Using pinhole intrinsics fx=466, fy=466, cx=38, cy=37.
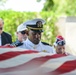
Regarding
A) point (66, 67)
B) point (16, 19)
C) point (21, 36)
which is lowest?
point (66, 67)

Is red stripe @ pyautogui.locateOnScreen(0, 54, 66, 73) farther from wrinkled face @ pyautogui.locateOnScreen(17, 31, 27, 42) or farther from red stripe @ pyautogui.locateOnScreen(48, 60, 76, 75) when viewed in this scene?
wrinkled face @ pyautogui.locateOnScreen(17, 31, 27, 42)

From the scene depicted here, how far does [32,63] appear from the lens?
4375 millimetres

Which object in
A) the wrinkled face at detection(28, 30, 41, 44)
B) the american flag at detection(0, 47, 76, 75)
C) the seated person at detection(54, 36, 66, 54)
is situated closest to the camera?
the american flag at detection(0, 47, 76, 75)

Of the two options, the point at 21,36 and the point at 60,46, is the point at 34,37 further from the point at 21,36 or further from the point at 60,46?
the point at 21,36

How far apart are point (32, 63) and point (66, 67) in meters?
0.33

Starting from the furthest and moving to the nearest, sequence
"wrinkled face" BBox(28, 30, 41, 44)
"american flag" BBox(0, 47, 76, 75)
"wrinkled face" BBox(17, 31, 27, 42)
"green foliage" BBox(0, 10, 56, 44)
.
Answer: "green foliage" BBox(0, 10, 56, 44) → "wrinkled face" BBox(17, 31, 27, 42) → "wrinkled face" BBox(28, 30, 41, 44) → "american flag" BBox(0, 47, 76, 75)

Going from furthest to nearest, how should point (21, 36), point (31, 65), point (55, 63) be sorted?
point (21, 36) → point (55, 63) → point (31, 65)

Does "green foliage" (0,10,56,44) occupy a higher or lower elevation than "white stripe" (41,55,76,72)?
higher

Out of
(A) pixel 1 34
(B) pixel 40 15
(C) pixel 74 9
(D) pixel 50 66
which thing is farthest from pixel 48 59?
(C) pixel 74 9

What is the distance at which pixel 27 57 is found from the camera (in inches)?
174

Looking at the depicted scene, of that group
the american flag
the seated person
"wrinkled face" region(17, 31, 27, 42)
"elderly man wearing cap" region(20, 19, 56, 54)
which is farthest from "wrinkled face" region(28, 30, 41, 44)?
"wrinkled face" region(17, 31, 27, 42)

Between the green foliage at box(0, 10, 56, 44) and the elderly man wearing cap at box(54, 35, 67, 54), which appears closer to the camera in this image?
the elderly man wearing cap at box(54, 35, 67, 54)

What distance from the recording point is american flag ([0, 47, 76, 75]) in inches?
169

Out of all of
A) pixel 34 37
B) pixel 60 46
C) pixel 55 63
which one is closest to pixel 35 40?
pixel 34 37
